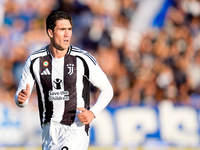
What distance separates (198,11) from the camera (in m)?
10.9

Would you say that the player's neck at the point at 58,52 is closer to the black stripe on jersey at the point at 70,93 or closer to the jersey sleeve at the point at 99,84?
the black stripe on jersey at the point at 70,93

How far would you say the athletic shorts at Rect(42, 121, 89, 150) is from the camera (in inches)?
186

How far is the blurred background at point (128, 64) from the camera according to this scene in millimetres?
8594

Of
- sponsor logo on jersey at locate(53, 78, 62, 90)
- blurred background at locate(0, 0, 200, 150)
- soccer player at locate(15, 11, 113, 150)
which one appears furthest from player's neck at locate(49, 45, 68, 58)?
blurred background at locate(0, 0, 200, 150)

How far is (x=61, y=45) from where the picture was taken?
15.5ft

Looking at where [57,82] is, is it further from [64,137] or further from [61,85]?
[64,137]

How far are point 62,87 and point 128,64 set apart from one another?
5.40 metres

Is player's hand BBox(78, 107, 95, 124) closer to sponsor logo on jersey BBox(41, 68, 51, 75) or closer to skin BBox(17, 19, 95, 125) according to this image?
skin BBox(17, 19, 95, 125)

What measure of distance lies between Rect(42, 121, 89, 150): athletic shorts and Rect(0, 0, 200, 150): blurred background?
3.73 m

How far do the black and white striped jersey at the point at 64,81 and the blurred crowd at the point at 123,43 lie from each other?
15.2 feet

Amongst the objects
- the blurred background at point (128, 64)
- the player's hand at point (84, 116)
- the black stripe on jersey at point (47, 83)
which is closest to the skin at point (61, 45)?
the player's hand at point (84, 116)

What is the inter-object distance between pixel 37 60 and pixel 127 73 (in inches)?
210

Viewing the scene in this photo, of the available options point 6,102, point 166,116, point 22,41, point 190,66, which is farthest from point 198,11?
point 6,102

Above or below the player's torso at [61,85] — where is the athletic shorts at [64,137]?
below
